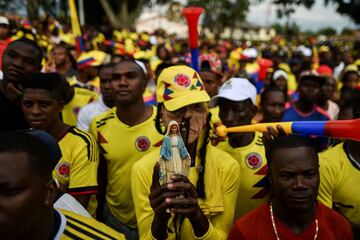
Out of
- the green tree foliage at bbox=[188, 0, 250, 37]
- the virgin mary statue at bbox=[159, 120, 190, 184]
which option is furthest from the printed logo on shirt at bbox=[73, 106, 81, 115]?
the green tree foliage at bbox=[188, 0, 250, 37]

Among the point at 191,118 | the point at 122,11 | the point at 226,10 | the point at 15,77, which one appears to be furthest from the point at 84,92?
the point at 122,11

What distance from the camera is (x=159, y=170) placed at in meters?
2.41

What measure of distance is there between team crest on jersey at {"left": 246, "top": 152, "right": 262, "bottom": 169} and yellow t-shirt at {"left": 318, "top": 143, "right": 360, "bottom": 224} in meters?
Result: 0.64

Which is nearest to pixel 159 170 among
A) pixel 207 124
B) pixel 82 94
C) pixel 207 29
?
pixel 207 124

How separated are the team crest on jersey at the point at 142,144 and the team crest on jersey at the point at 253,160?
89 centimetres

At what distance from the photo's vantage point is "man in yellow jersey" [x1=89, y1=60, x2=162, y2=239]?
4070 millimetres

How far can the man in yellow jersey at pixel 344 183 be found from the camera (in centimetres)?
310

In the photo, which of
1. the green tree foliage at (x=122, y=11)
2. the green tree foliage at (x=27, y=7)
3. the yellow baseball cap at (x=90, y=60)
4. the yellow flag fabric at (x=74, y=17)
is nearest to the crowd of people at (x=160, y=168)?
the yellow baseball cap at (x=90, y=60)

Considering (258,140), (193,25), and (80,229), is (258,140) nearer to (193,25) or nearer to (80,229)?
(193,25)

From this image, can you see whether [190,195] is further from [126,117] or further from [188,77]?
[126,117]

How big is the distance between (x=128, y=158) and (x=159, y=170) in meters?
1.70

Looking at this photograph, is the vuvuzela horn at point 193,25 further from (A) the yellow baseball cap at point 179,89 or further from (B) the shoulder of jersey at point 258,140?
(A) the yellow baseball cap at point 179,89

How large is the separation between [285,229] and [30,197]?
151 centimetres

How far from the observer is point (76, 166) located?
3406 mm
